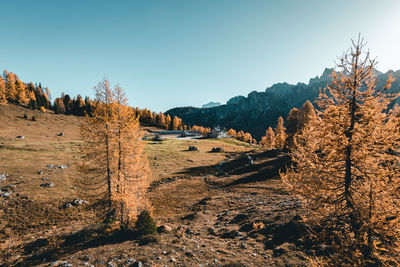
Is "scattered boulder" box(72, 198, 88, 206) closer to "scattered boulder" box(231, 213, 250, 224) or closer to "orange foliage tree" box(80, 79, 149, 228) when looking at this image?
"orange foliage tree" box(80, 79, 149, 228)

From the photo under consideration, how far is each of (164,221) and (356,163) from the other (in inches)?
704

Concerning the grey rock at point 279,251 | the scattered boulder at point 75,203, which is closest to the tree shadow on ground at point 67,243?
the scattered boulder at point 75,203

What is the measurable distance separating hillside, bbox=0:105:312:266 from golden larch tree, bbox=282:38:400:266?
3.66m

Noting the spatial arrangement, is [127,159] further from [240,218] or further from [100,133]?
[240,218]

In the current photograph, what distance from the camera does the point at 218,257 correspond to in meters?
10.9

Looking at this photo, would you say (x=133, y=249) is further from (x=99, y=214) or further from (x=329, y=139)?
(x=329, y=139)

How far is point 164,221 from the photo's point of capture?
18.5 metres

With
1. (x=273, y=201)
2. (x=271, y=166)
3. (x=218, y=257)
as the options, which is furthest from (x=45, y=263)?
(x=271, y=166)

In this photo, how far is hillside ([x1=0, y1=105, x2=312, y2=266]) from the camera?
10.8 meters

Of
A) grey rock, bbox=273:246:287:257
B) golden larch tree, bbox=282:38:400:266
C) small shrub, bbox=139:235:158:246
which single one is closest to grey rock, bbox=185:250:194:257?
small shrub, bbox=139:235:158:246

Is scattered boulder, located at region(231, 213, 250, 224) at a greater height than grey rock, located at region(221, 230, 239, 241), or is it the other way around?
grey rock, located at region(221, 230, 239, 241)

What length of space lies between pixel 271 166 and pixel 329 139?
115 ft

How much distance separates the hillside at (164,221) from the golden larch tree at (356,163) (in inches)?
144

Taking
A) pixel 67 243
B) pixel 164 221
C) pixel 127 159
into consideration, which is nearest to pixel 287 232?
pixel 164 221
